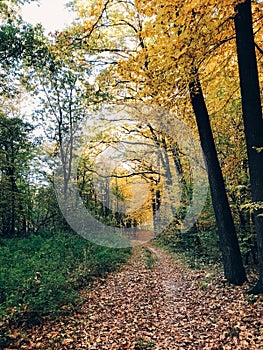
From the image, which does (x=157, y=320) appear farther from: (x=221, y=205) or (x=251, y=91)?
(x=251, y=91)

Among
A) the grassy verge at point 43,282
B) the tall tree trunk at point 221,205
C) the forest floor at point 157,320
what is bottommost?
the forest floor at point 157,320

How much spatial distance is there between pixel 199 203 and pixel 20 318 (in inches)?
319

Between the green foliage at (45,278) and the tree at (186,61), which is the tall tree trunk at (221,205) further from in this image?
the green foliage at (45,278)

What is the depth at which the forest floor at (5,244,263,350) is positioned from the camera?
437 cm

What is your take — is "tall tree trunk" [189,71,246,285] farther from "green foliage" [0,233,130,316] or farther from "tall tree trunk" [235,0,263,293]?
"green foliage" [0,233,130,316]

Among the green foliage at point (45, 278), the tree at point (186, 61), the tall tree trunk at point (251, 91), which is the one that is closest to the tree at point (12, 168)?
the green foliage at point (45, 278)

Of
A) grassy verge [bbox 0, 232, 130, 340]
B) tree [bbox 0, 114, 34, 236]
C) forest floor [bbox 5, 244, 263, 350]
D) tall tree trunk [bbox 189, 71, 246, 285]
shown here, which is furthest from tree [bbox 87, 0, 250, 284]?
tree [bbox 0, 114, 34, 236]

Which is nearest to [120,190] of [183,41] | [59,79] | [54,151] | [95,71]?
[54,151]

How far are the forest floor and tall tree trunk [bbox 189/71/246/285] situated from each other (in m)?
0.46

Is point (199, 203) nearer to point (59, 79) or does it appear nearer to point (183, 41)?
point (183, 41)

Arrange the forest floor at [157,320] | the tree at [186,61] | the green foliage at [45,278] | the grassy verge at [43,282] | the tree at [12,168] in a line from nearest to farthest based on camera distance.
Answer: the forest floor at [157,320] → the grassy verge at [43,282] → the green foliage at [45,278] → the tree at [186,61] → the tree at [12,168]

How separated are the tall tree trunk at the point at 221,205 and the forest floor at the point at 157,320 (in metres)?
0.46

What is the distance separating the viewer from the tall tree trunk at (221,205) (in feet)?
23.1

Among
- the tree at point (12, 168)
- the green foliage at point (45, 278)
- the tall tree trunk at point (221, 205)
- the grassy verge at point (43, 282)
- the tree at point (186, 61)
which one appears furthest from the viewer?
the tree at point (12, 168)
